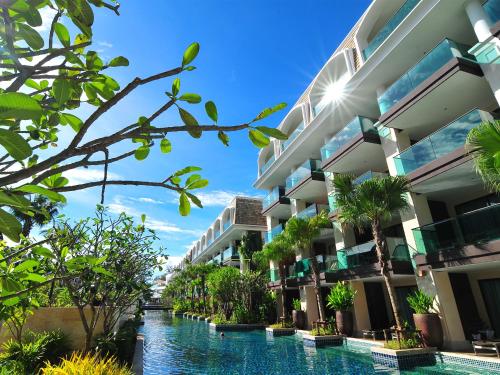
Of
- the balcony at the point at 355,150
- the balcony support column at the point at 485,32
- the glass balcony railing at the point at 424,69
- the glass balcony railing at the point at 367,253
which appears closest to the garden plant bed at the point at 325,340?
the glass balcony railing at the point at 367,253

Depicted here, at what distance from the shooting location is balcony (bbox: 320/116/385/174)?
15.9m

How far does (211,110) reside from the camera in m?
1.27

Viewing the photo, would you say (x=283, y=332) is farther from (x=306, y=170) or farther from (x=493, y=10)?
(x=493, y=10)

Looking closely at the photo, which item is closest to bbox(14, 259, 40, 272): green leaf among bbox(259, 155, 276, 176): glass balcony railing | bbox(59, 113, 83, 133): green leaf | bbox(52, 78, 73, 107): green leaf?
bbox(59, 113, 83, 133): green leaf

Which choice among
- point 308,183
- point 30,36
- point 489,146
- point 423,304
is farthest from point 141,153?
point 308,183

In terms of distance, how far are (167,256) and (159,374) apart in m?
4.62

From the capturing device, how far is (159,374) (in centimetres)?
1064

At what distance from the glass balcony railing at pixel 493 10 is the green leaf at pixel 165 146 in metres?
13.6

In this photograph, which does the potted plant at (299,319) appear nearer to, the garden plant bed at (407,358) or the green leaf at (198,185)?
the garden plant bed at (407,358)

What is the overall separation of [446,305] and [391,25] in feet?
40.1

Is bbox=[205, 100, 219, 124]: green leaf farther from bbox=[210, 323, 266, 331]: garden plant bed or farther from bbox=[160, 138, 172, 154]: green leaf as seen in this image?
bbox=[210, 323, 266, 331]: garden plant bed

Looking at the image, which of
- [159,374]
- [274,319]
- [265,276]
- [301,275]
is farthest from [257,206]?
[159,374]

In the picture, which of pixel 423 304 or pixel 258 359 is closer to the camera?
pixel 423 304

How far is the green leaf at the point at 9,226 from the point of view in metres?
0.99
